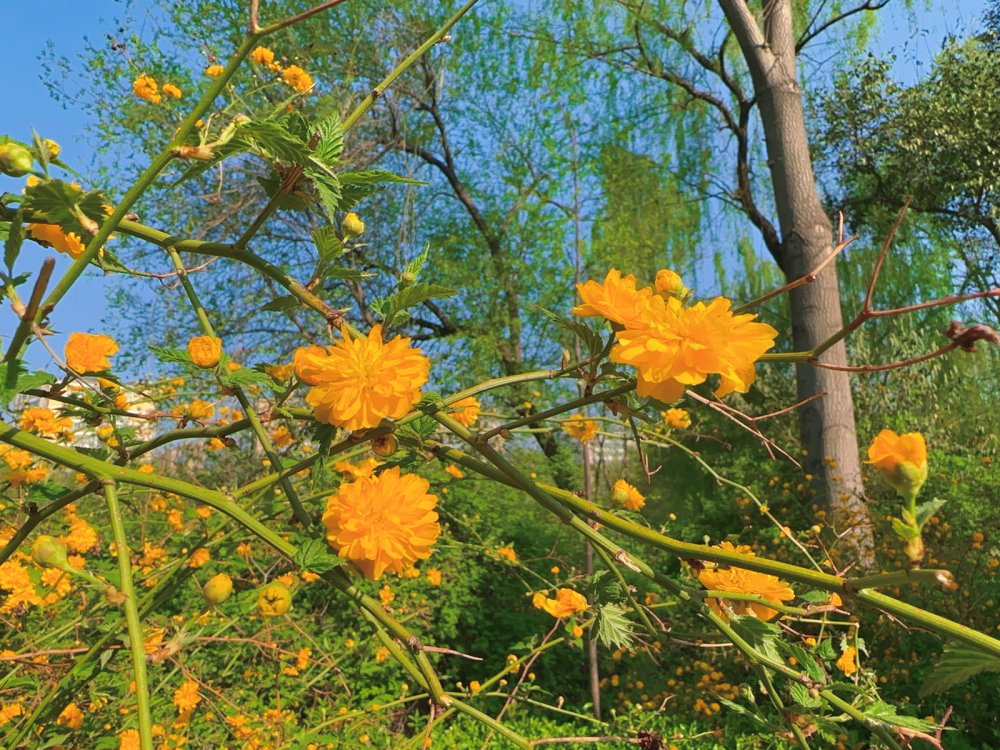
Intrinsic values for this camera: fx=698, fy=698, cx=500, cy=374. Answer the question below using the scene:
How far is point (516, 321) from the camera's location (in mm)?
5516

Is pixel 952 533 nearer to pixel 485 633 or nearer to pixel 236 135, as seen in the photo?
pixel 485 633

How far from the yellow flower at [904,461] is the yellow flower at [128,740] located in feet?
4.38

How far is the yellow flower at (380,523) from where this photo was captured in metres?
0.50

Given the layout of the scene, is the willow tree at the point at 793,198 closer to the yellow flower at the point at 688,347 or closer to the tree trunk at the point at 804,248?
the tree trunk at the point at 804,248

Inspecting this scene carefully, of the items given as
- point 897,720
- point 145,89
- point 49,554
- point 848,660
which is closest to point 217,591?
point 49,554

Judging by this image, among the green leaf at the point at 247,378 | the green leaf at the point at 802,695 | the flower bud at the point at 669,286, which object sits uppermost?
the flower bud at the point at 669,286

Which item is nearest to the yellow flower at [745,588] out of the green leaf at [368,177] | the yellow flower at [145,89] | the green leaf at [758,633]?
the green leaf at [758,633]

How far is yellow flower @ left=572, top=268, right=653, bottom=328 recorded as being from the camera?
0.47 metres

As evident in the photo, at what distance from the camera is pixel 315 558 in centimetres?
49

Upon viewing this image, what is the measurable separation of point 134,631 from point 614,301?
1.23ft

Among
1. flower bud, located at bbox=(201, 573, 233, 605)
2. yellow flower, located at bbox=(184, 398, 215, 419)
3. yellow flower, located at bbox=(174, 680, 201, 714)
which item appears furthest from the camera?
yellow flower, located at bbox=(174, 680, 201, 714)

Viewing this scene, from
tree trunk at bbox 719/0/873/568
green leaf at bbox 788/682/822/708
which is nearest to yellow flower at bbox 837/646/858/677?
green leaf at bbox 788/682/822/708

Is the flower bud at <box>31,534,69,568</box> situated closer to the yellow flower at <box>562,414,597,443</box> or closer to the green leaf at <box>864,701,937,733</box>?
the green leaf at <box>864,701,937,733</box>

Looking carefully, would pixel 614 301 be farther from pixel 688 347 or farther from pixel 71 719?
pixel 71 719
